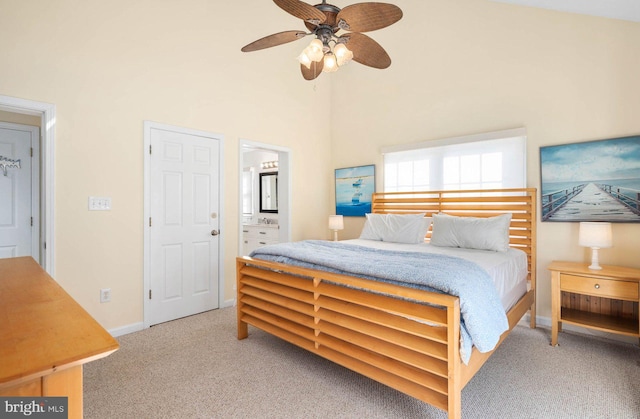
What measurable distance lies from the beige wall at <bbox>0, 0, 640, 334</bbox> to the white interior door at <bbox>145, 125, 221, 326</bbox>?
14cm

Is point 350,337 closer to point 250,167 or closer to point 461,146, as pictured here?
point 461,146

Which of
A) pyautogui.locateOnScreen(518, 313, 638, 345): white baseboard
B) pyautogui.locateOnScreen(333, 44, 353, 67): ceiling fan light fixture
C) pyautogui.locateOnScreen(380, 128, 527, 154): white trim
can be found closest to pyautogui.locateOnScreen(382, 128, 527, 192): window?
pyautogui.locateOnScreen(380, 128, 527, 154): white trim

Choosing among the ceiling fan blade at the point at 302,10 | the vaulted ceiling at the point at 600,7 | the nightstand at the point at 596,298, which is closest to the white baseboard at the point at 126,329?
the ceiling fan blade at the point at 302,10

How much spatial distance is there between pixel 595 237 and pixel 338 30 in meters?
Answer: 2.54

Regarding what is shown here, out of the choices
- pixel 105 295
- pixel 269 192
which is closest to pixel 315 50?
pixel 105 295

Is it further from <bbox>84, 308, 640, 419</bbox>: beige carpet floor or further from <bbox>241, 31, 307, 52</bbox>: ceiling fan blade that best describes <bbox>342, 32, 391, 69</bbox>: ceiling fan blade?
<bbox>84, 308, 640, 419</bbox>: beige carpet floor

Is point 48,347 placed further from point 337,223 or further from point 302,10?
point 337,223

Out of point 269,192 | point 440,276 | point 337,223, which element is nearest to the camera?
point 440,276

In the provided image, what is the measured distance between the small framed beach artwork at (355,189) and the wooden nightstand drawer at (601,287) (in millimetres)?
2372

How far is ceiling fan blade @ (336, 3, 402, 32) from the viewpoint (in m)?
1.82

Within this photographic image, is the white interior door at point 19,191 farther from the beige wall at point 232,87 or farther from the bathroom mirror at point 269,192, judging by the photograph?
the bathroom mirror at point 269,192

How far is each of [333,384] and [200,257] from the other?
2081mm

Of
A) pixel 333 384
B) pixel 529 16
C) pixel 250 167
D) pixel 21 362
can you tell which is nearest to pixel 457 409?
pixel 333 384

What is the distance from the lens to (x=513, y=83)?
328cm
